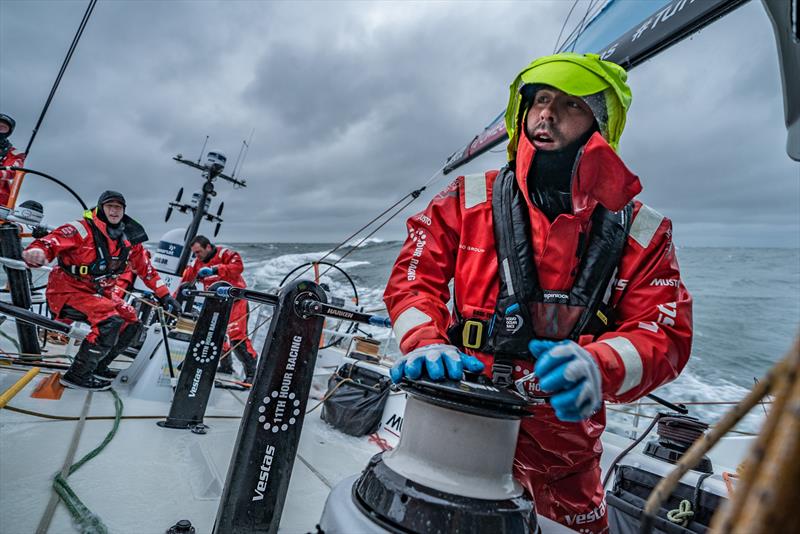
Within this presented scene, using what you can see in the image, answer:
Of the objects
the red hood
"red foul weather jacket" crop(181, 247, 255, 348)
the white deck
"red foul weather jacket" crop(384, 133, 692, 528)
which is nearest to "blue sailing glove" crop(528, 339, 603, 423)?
"red foul weather jacket" crop(384, 133, 692, 528)

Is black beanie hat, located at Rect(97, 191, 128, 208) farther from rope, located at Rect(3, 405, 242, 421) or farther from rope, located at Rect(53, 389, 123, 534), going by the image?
rope, located at Rect(53, 389, 123, 534)

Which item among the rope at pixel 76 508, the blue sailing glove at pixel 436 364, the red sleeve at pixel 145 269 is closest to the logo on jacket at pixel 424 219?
the blue sailing glove at pixel 436 364

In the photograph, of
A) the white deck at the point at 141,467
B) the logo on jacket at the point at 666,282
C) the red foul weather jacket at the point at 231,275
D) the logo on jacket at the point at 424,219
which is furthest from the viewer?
the red foul weather jacket at the point at 231,275

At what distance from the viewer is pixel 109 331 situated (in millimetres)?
4336

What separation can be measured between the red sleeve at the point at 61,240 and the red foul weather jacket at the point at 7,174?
0.81 m

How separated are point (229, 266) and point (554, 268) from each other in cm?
682

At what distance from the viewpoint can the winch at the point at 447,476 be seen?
0.67m

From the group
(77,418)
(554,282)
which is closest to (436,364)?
(554,282)

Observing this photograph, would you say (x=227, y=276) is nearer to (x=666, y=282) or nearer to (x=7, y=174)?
(x=7, y=174)

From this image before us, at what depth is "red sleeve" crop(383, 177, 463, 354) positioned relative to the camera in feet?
3.72

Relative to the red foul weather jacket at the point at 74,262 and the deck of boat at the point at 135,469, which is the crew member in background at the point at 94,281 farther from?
the deck of boat at the point at 135,469

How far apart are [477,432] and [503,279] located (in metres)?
0.64

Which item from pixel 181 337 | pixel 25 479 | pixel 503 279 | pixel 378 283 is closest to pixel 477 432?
pixel 503 279

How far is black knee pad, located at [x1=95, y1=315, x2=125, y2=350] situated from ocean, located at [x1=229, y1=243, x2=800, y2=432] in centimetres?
245
